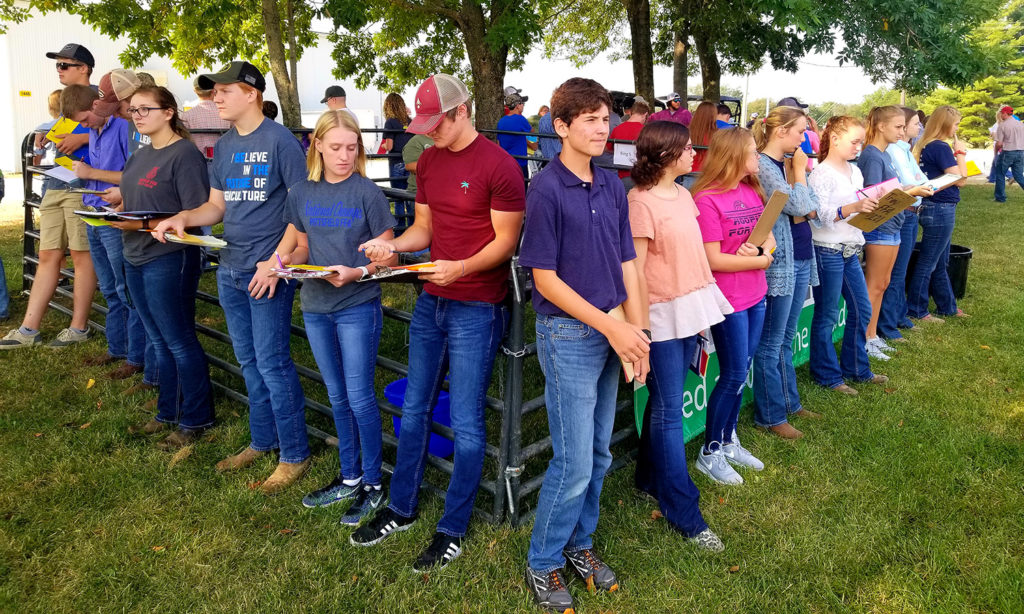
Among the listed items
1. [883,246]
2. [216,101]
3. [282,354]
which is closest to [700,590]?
[282,354]

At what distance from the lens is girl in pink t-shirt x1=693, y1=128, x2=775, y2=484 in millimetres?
3762

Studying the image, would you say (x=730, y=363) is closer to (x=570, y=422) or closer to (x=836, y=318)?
(x=570, y=422)

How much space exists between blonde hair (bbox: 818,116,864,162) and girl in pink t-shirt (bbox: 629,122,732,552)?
226cm

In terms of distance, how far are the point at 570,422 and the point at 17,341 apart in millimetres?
5633

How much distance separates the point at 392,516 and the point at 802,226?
10.4 feet

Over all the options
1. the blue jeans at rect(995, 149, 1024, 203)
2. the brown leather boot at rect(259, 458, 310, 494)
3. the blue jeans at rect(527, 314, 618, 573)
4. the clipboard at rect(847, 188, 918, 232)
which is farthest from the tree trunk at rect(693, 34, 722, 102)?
the blue jeans at rect(527, 314, 618, 573)

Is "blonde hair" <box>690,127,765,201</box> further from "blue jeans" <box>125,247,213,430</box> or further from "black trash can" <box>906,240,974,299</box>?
"black trash can" <box>906,240,974,299</box>

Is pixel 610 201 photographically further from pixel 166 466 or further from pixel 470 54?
pixel 470 54

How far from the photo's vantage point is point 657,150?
317cm

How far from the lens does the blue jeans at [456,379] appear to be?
3.15 m

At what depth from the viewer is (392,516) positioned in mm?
3525

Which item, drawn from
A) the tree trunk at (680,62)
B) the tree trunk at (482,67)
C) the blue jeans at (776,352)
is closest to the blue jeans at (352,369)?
the blue jeans at (776,352)

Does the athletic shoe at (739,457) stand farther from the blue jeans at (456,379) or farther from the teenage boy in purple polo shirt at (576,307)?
the blue jeans at (456,379)

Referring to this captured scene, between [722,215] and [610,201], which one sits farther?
[722,215]
